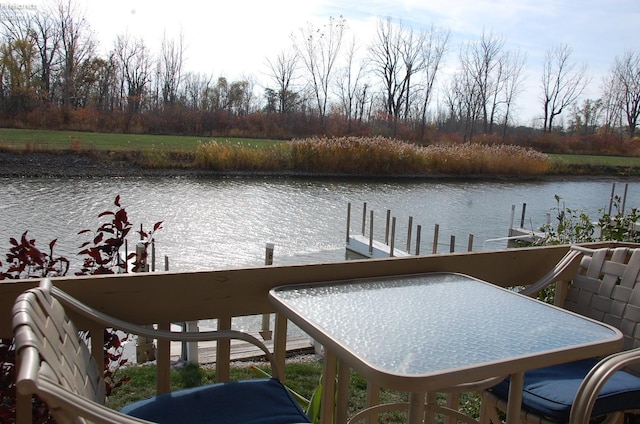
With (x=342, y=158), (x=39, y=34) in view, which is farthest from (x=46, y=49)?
(x=342, y=158)

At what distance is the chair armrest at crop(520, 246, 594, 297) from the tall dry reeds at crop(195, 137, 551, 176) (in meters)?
15.5

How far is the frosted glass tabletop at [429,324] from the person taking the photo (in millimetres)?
1092

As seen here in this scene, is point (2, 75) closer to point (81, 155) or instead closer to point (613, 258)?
point (81, 155)

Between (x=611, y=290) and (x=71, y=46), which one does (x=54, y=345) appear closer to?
(x=611, y=290)

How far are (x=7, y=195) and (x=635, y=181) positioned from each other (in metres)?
23.6

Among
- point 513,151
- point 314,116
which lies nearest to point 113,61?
point 314,116

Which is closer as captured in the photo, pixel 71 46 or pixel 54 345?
pixel 54 345

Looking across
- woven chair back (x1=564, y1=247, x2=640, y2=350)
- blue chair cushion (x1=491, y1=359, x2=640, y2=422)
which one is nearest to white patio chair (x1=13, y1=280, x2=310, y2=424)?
blue chair cushion (x1=491, y1=359, x2=640, y2=422)

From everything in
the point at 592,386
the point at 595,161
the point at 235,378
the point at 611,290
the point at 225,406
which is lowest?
the point at 235,378

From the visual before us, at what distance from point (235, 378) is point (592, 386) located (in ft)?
8.13

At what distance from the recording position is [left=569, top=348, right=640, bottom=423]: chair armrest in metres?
1.25

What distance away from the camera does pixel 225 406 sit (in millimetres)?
1303

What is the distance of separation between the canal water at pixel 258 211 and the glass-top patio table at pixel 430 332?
6239 millimetres

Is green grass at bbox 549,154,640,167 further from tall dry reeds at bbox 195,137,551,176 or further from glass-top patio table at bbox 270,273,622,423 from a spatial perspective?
glass-top patio table at bbox 270,273,622,423
